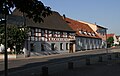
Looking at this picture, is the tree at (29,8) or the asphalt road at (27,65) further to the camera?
the asphalt road at (27,65)

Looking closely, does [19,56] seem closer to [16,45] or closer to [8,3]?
[16,45]

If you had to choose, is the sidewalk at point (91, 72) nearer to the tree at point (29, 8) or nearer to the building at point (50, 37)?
the tree at point (29, 8)

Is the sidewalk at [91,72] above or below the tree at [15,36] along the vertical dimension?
below

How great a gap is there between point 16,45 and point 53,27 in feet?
41.6

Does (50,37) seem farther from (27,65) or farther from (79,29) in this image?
(27,65)

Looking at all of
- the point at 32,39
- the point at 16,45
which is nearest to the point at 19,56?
the point at 16,45

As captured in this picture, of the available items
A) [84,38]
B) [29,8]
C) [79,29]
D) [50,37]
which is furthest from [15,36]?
[84,38]

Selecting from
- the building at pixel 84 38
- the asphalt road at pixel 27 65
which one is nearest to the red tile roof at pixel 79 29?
the building at pixel 84 38

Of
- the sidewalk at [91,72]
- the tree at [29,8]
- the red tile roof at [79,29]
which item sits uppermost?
the red tile roof at [79,29]

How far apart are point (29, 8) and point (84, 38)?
60405 mm

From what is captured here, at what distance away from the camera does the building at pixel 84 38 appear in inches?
2510

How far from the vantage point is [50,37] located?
49.5 metres

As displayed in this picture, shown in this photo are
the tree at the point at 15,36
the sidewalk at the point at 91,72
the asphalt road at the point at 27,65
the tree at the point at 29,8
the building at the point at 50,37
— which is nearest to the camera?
the tree at the point at 29,8

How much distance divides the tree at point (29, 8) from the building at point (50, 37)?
31429mm
